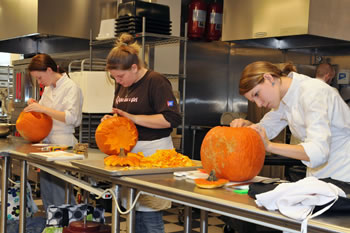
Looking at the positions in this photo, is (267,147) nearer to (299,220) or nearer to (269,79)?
(269,79)

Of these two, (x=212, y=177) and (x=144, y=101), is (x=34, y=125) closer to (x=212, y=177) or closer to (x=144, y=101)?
(x=144, y=101)

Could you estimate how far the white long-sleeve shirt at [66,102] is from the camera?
3.48 meters

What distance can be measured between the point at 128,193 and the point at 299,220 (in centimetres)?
95

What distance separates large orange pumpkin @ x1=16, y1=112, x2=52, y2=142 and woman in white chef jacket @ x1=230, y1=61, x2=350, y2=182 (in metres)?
1.80

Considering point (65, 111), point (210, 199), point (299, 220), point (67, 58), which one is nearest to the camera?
point (299, 220)

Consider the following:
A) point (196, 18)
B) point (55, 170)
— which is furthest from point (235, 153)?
point (196, 18)

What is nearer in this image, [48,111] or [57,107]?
[48,111]

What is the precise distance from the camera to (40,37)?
260 inches

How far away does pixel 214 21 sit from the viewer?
592 cm

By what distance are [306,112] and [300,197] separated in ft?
1.90

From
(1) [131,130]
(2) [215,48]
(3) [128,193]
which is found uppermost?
(2) [215,48]

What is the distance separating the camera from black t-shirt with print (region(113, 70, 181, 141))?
2748mm

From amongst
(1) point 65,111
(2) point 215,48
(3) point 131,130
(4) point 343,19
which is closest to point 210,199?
(3) point 131,130

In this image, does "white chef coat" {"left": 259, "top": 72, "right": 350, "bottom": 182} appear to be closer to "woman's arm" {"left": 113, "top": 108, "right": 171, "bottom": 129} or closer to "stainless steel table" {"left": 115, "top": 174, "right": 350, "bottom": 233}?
"stainless steel table" {"left": 115, "top": 174, "right": 350, "bottom": 233}
